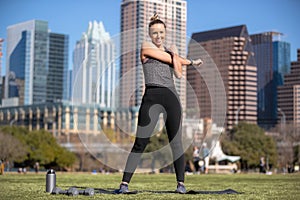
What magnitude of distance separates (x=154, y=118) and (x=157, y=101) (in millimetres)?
279

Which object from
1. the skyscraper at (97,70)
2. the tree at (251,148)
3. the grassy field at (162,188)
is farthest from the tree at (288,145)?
the grassy field at (162,188)

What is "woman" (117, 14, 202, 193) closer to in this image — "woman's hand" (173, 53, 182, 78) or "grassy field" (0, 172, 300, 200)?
"woman's hand" (173, 53, 182, 78)

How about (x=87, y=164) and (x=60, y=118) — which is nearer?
(x=87, y=164)

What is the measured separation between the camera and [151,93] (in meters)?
10.9

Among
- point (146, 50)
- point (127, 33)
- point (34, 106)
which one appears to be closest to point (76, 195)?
point (146, 50)

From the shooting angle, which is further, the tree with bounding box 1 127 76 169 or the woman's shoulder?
the tree with bounding box 1 127 76 169

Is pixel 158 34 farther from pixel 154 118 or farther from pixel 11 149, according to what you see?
pixel 11 149

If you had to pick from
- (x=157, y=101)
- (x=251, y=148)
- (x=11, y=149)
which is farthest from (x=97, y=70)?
(x=157, y=101)

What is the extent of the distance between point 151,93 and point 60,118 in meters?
152

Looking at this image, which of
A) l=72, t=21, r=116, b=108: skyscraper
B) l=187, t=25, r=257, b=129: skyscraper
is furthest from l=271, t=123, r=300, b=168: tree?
l=187, t=25, r=257, b=129: skyscraper

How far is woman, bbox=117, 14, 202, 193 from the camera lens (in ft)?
35.6

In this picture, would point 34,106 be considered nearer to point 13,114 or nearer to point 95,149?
point 13,114

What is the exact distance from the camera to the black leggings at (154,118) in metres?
10.8

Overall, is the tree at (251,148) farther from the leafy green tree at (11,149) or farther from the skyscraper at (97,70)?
the leafy green tree at (11,149)
